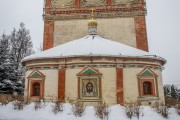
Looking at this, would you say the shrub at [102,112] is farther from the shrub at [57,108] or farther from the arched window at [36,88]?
the arched window at [36,88]

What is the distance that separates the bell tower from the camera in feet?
66.2

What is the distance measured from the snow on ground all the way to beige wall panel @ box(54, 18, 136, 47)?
8611mm

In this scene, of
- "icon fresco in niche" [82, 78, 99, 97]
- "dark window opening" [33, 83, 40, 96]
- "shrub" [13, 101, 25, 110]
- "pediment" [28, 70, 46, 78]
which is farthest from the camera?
"dark window opening" [33, 83, 40, 96]

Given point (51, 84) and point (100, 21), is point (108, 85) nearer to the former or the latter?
point (51, 84)

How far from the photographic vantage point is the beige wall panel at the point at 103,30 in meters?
20.2

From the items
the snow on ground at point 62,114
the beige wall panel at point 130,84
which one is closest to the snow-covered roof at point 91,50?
the beige wall panel at point 130,84

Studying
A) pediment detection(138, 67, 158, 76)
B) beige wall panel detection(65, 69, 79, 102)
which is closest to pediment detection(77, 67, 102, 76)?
beige wall panel detection(65, 69, 79, 102)

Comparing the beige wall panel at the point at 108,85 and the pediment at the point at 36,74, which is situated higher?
the pediment at the point at 36,74

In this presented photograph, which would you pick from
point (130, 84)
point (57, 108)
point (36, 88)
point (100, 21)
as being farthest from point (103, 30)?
point (57, 108)

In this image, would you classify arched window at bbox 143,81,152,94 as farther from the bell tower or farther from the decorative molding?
the decorative molding

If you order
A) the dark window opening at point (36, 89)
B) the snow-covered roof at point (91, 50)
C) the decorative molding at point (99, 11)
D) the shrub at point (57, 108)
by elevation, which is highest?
the decorative molding at point (99, 11)

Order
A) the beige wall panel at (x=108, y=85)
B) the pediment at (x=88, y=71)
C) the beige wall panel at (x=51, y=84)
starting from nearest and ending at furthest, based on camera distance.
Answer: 1. the beige wall panel at (x=108, y=85)
2. the pediment at (x=88, y=71)
3. the beige wall panel at (x=51, y=84)

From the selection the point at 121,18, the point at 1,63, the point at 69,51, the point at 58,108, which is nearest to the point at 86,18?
the point at 121,18

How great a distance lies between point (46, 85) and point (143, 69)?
665 centimetres
